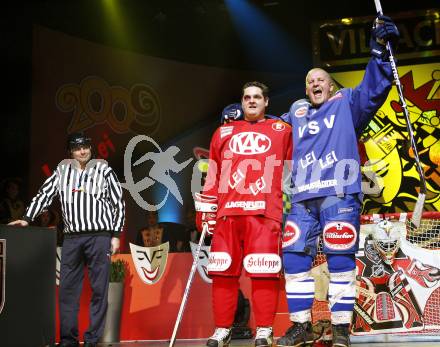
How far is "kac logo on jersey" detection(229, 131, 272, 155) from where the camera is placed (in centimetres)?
348

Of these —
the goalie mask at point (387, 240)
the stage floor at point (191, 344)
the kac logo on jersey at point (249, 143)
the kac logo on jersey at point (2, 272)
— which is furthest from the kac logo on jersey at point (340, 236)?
the kac logo on jersey at point (2, 272)

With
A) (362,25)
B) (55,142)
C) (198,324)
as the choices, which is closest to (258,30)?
(362,25)

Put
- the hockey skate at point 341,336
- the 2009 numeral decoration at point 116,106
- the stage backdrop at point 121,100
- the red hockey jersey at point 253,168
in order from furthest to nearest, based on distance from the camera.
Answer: the 2009 numeral decoration at point 116,106 → the stage backdrop at point 121,100 → the red hockey jersey at point 253,168 → the hockey skate at point 341,336

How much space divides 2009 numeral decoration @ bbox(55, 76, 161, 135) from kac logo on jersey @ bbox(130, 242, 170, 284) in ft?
11.0

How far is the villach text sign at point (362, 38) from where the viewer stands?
7285 mm

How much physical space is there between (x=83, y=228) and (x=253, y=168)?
164 centimetres

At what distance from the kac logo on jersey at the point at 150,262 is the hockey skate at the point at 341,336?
2261 millimetres

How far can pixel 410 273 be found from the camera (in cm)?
444

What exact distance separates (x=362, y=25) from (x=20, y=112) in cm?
416

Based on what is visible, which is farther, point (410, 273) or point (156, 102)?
point (156, 102)

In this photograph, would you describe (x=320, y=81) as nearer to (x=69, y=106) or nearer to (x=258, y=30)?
(x=258, y=30)

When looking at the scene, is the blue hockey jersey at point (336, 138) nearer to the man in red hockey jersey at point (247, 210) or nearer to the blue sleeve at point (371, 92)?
the blue sleeve at point (371, 92)

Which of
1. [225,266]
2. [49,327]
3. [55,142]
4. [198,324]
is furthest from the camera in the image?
[55,142]

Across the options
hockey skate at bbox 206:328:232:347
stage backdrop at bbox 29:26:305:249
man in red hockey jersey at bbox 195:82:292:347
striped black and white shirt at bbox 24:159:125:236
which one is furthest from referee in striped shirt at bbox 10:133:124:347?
stage backdrop at bbox 29:26:305:249
